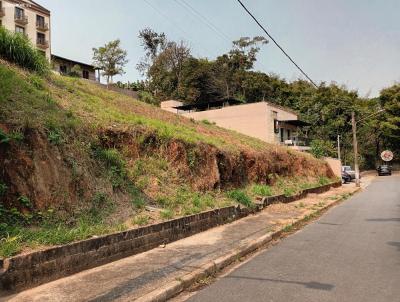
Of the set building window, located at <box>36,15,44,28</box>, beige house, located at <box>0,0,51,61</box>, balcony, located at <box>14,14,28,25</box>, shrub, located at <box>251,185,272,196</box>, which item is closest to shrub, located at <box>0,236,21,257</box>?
shrub, located at <box>251,185,272,196</box>

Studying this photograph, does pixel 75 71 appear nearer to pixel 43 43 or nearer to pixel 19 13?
pixel 43 43

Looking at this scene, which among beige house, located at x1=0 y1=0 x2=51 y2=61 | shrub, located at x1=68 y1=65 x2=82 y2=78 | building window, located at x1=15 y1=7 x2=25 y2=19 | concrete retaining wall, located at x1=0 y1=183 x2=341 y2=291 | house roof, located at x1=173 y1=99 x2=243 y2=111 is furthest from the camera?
building window, located at x1=15 y1=7 x2=25 y2=19

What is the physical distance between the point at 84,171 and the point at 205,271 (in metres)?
3.48

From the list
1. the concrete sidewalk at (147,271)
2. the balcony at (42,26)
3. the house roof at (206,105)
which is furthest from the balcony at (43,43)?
the concrete sidewalk at (147,271)

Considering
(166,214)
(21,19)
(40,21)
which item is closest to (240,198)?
(166,214)

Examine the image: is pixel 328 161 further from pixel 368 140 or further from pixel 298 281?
pixel 298 281

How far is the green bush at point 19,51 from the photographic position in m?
13.6

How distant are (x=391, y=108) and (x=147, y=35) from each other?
35.8 m

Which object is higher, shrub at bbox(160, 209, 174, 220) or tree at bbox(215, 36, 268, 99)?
tree at bbox(215, 36, 268, 99)

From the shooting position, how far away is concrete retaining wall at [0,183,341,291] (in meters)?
5.67

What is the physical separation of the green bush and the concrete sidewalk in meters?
8.41

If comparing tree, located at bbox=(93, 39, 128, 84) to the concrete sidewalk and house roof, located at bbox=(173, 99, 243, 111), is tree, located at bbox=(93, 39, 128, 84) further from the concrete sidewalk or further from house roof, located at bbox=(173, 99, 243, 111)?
the concrete sidewalk

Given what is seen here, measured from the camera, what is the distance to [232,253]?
8375mm

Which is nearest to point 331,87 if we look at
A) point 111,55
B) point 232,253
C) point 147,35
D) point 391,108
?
point 391,108
